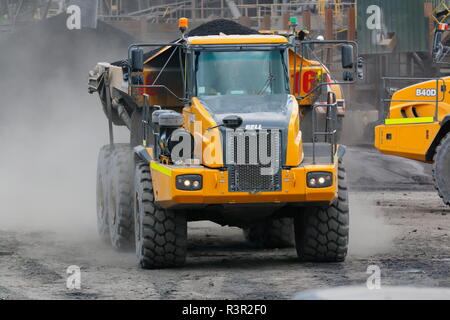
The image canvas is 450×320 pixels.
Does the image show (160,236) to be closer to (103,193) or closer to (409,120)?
(103,193)

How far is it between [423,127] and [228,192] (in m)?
8.21

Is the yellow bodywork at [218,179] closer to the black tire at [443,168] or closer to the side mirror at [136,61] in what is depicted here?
the side mirror at [136,61]

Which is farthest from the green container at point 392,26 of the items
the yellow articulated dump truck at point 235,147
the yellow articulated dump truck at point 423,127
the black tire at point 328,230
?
the black tire at point 328,230

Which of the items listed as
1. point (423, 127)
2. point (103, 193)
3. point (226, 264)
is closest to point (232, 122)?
point (226, 264)

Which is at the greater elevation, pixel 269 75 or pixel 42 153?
pixel 269 75

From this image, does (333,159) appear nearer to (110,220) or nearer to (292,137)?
(292,137)

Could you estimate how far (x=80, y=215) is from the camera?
18.8 meters

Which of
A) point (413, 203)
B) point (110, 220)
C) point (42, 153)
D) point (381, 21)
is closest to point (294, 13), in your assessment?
point (381, 21)

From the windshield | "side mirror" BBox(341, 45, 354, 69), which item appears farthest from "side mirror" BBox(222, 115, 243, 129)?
"side mirror" BBox(341, 45, 354, 69)

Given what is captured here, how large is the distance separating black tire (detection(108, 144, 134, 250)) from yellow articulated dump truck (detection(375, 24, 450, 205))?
5400 millimetres

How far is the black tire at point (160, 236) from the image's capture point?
11.5 meters

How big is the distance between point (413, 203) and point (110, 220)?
23.2ft

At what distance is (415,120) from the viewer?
61.8ft

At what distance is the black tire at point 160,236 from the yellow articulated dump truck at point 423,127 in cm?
728
